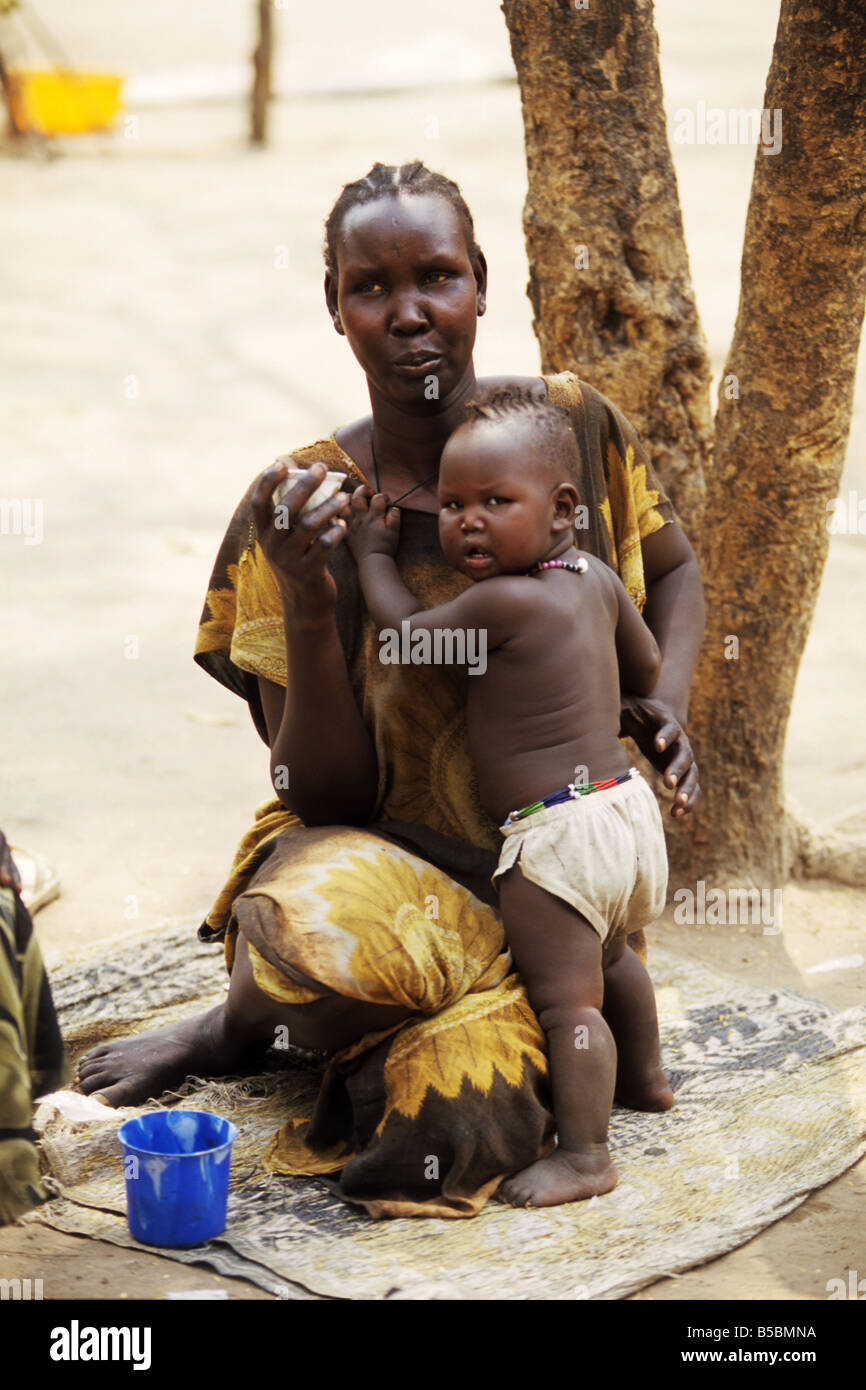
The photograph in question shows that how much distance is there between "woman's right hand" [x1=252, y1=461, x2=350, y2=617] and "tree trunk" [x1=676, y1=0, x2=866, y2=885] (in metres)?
1.79

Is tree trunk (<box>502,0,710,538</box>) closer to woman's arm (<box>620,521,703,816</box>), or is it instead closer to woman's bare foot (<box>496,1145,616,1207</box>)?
woman's arm (<box>620,521,703,816</box>)

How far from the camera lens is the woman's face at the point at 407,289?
275cm

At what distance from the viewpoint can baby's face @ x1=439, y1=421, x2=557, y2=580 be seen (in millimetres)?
2648

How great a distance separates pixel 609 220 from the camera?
402cm

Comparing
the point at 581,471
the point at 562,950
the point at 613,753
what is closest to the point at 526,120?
the point at 581,471

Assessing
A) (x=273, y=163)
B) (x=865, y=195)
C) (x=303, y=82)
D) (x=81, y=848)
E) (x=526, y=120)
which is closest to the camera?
(x=865, y=195)

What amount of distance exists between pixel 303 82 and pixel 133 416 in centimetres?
822

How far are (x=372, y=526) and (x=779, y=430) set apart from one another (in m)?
1.54

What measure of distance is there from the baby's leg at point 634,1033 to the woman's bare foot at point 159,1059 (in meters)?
0.73

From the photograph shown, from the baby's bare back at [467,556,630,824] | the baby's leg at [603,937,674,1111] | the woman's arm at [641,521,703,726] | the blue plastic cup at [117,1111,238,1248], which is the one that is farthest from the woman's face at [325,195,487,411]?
the blue plastic cup at [117,1111,238,1248]

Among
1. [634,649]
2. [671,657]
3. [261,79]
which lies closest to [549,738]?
[634,649]

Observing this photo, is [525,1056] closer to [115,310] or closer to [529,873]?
[529,873]

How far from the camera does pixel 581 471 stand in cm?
313

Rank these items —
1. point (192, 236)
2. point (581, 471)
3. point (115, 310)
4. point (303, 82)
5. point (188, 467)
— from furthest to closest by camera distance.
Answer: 1. point (303, 82)
2. point (192, 236)
3. point (115, 310)
4. point (188, 467)
5. point (581, 471)
